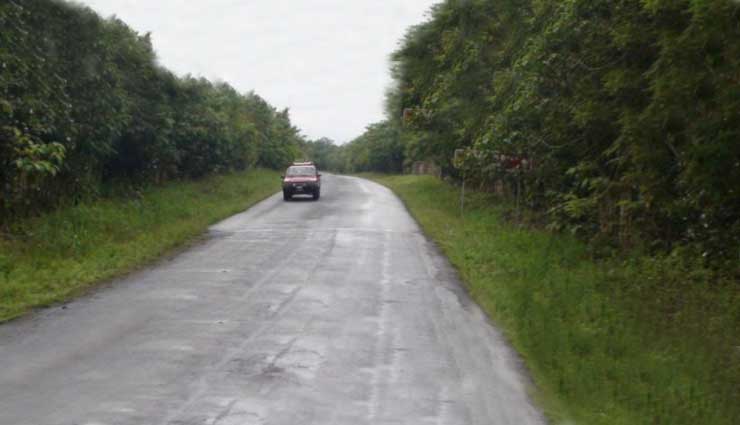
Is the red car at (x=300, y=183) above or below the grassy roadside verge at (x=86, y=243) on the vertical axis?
above

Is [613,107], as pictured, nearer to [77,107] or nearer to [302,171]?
[77,107]

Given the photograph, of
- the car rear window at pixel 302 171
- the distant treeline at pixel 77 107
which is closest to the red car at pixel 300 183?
the car rear window at pixel 302 171

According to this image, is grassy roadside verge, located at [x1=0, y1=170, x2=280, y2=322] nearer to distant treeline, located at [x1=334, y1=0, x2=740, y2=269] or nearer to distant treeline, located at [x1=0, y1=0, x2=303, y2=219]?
distant treeline, located at [x1=0, y1=0, x2=303, y2=219]

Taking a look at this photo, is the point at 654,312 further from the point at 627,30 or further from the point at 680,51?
the point at 627,30

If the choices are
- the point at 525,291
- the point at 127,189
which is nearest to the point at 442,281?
the point at 525,291

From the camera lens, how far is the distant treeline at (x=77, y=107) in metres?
18.2

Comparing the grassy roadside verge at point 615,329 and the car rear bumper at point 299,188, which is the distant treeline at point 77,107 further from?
the grassy roadside verge at point 615,329

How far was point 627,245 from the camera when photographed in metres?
18.0

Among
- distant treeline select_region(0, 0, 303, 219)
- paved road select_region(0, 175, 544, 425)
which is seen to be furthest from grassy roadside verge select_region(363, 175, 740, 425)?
distant treeline select_region(0, 0, 303, 219)

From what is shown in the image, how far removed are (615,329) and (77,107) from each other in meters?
17.6

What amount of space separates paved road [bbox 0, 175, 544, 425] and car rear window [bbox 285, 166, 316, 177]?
940 inches

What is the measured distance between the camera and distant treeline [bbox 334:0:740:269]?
1106cm

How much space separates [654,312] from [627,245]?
6500 millimetres

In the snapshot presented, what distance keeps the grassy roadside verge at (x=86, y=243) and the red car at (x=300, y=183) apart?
8.11 metres
